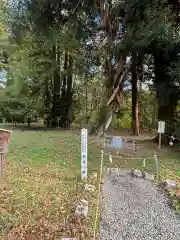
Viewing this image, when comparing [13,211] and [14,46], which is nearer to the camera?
[13,211]

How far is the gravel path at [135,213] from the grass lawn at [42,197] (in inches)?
11.0

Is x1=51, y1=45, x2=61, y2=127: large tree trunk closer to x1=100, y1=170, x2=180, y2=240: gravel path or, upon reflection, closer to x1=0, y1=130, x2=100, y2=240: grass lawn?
x1=0, y1=130, x2=100, y2=240: grass lawn

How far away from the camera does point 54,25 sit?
11.6 meters

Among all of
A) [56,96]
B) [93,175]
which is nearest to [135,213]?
[93,175]

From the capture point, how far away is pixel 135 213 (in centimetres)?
482

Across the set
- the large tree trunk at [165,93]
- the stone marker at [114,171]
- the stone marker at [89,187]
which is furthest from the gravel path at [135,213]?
the large tree trunk at [165,93]

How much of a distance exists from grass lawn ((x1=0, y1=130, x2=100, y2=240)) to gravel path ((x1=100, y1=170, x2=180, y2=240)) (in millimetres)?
279

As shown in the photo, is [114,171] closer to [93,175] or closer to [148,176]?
[93,175]

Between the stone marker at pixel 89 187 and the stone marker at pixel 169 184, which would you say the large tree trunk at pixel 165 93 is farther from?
the stone marker at pixel 89 187

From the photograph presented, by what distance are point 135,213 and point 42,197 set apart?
4.95 feet

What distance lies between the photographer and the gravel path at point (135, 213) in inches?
163

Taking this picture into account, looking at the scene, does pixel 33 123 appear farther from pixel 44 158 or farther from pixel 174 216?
pixel 174 216

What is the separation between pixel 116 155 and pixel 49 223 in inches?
206

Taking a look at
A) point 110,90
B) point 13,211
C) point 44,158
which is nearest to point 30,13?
point 110,90
